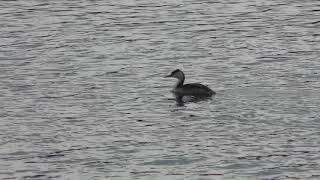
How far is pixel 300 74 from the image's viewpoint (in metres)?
37.6

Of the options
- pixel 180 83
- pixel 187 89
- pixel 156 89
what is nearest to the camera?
pixel 187 89

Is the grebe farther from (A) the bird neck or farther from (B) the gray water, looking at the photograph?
(B) the gray water

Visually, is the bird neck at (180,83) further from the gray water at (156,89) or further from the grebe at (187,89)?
the gray water at (156,89)

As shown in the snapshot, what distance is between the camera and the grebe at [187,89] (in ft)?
115

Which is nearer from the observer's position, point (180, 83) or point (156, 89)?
point (156, 89)

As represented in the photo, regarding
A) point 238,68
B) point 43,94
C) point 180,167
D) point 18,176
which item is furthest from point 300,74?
point 18,176

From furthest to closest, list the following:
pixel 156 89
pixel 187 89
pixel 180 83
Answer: pixel 180 83 < pixel 156 89 < pixel 187 89

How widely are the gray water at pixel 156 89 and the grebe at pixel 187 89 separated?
1.41 ft

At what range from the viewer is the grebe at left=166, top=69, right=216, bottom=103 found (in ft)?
115

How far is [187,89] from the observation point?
36.2m

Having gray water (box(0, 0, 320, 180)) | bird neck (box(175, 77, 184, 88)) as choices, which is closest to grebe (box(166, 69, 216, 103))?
bird neck (box(175, 77, 184, 88))

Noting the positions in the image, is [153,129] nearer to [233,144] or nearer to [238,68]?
[233,144]

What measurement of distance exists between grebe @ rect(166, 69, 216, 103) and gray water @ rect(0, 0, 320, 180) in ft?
1.41

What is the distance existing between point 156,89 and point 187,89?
3.73ft
